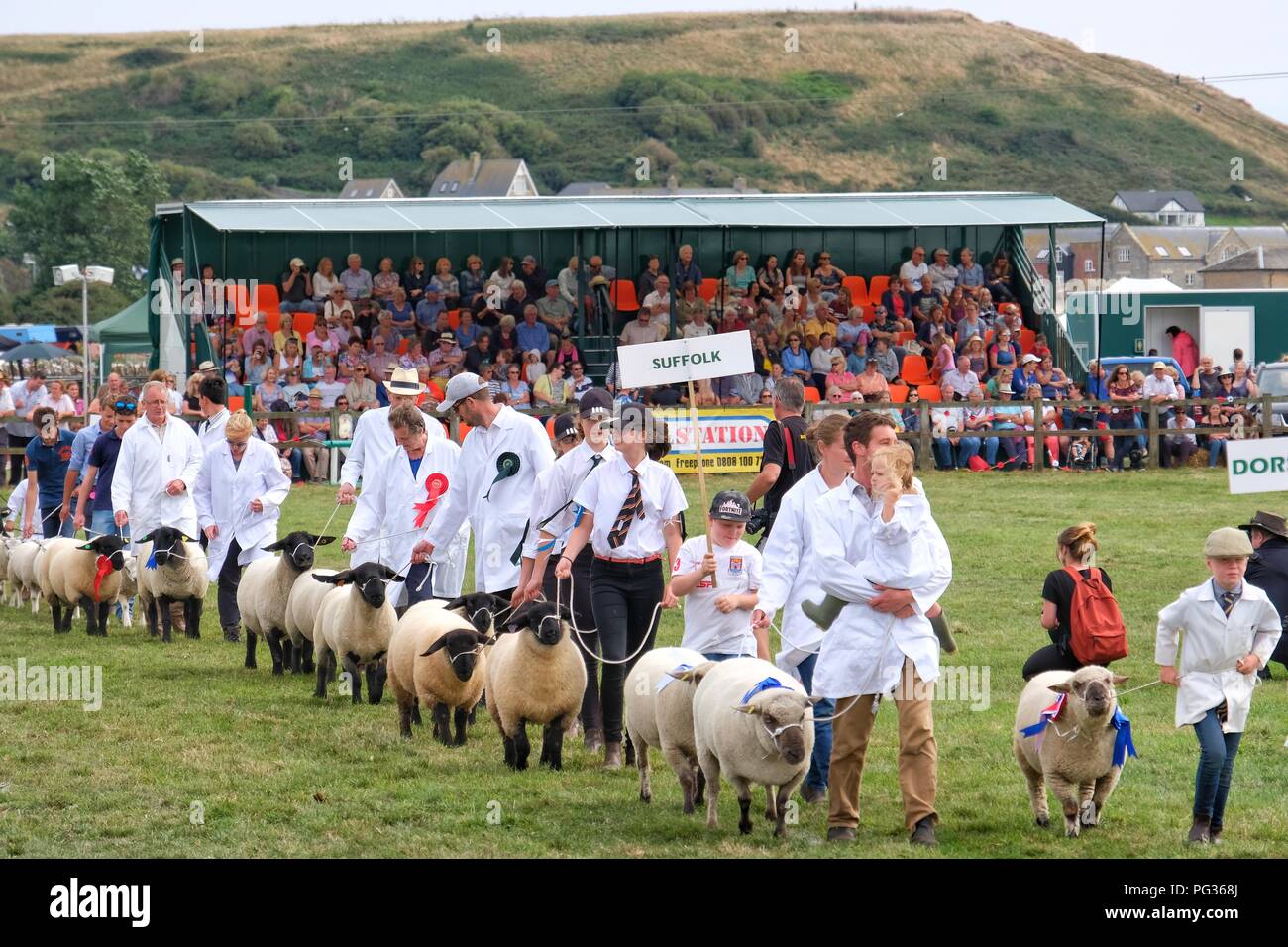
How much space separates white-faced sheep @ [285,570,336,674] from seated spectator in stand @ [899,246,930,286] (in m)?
17.5

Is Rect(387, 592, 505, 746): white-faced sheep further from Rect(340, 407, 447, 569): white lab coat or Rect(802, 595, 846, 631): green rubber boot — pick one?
Rect(802, 595, 846, 631): green rubber boot

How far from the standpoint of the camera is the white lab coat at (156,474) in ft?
45.0

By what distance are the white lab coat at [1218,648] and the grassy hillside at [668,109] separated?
93.0 m

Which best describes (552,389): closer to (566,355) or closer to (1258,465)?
(566,355)

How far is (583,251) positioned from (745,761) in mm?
21172

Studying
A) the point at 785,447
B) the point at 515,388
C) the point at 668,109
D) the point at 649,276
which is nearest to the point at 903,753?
the point at 785,447

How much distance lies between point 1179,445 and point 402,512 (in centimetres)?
1677

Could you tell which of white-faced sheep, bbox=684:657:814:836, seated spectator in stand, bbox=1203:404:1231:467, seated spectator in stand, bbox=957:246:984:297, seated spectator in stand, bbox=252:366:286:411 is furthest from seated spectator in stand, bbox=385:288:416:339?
white-faced sheep, bbox=684:657:814:836

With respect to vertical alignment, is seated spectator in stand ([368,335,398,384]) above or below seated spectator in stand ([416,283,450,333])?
below

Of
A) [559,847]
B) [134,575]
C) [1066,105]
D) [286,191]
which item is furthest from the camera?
[1066,105]

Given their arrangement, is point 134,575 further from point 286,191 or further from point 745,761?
point 286,191

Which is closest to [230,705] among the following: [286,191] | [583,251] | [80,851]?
[80,851]

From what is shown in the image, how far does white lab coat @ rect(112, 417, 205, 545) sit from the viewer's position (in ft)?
45.0

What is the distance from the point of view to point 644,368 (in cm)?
904
